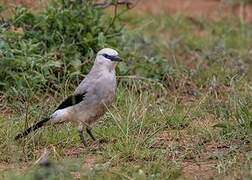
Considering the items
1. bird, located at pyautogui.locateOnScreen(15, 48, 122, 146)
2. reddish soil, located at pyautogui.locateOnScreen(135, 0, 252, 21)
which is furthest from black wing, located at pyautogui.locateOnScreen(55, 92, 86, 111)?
reddish soil, located at pyautogui.locateOnScreen(135, 0, 252, 21)

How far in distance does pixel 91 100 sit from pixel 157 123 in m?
0.64

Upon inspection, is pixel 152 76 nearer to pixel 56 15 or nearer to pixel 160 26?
pixel 56 15

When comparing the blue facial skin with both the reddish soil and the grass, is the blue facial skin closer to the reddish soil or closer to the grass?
the grass

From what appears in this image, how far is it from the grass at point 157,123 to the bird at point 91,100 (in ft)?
0.36

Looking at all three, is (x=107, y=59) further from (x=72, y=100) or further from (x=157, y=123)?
(x=157, y=123)

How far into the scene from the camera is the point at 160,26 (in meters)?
10.2

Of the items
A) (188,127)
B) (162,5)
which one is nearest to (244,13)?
(162,5)

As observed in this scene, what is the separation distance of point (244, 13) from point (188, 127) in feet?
16.2

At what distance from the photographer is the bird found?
6106 millimetres

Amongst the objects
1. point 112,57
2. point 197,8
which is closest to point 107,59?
point 112,57

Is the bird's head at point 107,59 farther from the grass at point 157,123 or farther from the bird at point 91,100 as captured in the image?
the grass at point 157,123

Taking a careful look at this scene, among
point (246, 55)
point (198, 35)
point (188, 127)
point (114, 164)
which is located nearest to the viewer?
point (114, 164)

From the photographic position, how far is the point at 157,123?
6.48 m

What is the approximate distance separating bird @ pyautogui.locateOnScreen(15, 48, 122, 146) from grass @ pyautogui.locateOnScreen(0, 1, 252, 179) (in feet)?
0.36
